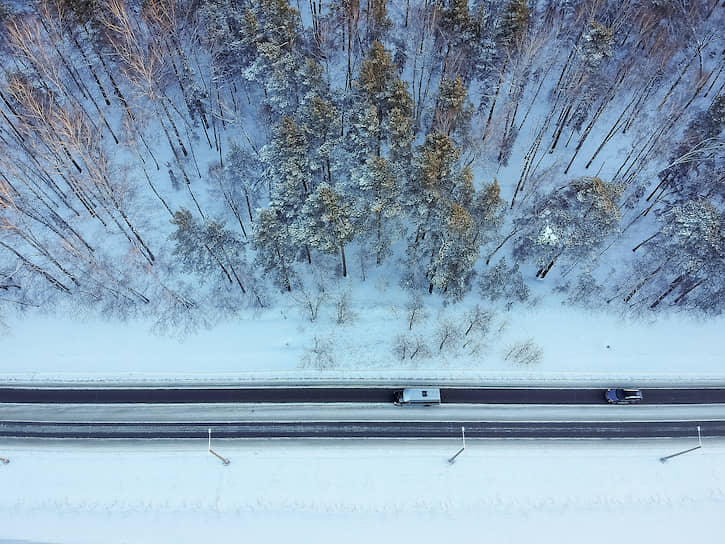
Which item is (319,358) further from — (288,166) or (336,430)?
(288,166)

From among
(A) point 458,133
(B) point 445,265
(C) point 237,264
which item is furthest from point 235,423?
(A) point 458,133

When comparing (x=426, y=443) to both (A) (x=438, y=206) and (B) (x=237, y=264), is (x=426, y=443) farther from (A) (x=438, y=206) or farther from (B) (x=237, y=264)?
(B) (x=237, y=264)

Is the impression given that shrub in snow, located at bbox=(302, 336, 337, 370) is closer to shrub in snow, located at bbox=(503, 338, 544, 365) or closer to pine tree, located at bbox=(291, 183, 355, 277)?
pine tree, located at bbox=(291, 183, 355, 277)

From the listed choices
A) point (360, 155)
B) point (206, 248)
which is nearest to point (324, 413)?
point (206, 248)

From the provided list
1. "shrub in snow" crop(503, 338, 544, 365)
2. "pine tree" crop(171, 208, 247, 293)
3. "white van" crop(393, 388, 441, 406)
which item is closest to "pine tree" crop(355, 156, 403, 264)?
"pine tree" crop(171, 208, 247, 293)

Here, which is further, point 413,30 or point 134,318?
point 413,30
